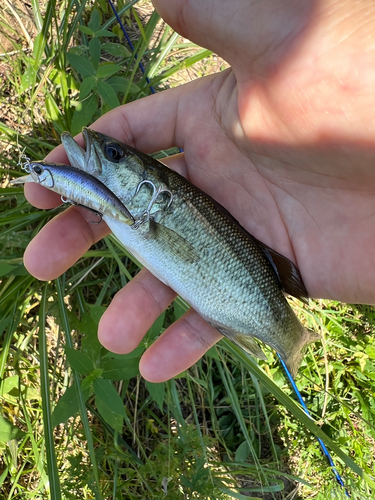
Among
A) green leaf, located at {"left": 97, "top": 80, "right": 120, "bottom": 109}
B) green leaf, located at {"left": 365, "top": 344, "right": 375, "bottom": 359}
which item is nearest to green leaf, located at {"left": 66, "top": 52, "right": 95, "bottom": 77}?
green leaf, located at {"left": 97, "top": 80, "right": 120, "bottom": 109}

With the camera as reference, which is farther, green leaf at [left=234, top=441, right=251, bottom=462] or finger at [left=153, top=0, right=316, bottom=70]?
green leaf at [left=234, top=441, right=251, bottom=462]

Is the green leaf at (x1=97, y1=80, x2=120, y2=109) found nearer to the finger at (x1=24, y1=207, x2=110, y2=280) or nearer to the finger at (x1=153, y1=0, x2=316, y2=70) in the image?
the finger at (x1=153, y1=0, x2=316, y2=70)

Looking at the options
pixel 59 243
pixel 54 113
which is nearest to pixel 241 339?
pixel 59 243

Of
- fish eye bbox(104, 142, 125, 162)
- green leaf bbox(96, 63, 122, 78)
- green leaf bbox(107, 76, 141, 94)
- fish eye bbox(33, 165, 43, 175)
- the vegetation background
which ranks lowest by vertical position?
the vegetation background

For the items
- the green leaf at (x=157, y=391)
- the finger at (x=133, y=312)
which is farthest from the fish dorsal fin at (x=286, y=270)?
the green leaf at (x=157, y=391)

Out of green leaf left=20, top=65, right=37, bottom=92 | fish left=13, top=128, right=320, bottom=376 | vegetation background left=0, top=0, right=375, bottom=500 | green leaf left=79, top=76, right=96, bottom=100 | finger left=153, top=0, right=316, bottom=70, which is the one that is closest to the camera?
finger left=153, top=0, right=316, bottom=70

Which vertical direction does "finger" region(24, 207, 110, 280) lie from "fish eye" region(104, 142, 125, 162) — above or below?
below

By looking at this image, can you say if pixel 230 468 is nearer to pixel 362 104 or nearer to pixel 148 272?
pixel 148 272
